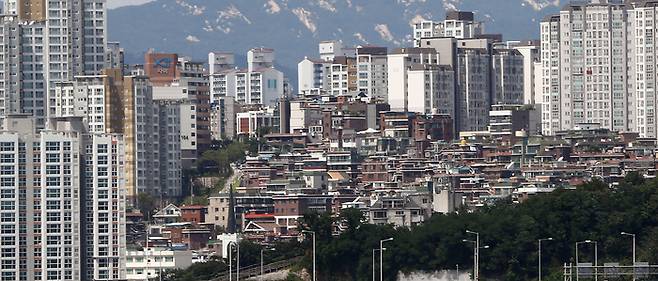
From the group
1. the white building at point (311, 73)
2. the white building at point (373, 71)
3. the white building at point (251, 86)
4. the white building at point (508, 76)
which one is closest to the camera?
the white building at point (508, 76)

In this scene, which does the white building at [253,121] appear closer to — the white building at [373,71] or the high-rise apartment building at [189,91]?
the high-rise apartment building at [189,91]

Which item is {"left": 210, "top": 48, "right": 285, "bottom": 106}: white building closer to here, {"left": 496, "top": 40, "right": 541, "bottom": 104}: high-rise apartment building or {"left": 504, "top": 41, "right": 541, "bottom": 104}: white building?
{"left": 504, "top": 41, "right": 541, "bottom": 104}: white building

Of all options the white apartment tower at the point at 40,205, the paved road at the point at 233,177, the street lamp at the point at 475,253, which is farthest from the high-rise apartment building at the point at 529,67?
the street lamp at the point at 475,253

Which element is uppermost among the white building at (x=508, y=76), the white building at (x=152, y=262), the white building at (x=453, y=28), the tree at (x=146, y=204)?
the white building at (x=453, y=28)

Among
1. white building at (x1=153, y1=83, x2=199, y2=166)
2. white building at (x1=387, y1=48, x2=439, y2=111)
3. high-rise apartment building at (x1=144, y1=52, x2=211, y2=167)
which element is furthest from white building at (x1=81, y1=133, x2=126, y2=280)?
white building at (x1=387, y1=48, x2=439, y2=111)

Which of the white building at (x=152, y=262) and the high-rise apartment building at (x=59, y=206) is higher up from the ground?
the high-rise apartment building at (x=59, y=206)
